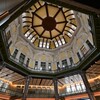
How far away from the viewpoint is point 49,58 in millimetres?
35562

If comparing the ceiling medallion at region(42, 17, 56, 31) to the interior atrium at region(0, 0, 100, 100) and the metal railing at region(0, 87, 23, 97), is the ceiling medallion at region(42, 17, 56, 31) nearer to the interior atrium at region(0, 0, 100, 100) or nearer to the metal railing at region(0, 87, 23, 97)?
the interior atrium at region(0, 0, 100, 100)

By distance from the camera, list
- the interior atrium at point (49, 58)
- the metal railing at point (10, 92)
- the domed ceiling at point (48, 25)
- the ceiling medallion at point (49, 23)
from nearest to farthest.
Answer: the interior atrium at point (49, 58)
the metal railing at point (10, 92)
the domed ceiling at point (48, 25)
the ceiling medallion at point (49, 23)

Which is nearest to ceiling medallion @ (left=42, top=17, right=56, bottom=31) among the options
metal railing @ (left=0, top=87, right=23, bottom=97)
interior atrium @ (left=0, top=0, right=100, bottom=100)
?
interior atrium @ (left=0, top=0, right=100, bottom=100)

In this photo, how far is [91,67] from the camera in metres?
28.5

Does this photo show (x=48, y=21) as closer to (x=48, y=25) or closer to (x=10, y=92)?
(x=48, y=25)

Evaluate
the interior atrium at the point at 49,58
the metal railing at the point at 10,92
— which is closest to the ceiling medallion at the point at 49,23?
the interior atrium at the point at 49,58

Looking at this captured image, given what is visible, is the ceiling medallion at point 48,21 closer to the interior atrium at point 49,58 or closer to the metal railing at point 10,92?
the interior atrium at point 49,58

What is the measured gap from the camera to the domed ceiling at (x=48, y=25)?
1292 inches

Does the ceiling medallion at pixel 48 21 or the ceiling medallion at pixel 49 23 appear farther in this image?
the ceiling medallion at pixel 49 23

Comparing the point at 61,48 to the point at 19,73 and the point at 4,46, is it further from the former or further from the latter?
the point at 4,46

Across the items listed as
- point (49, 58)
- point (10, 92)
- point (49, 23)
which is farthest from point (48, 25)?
point (10, 92)

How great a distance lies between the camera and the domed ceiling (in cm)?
3281

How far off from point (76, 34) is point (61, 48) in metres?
5.40

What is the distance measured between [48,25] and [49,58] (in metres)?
8.00
